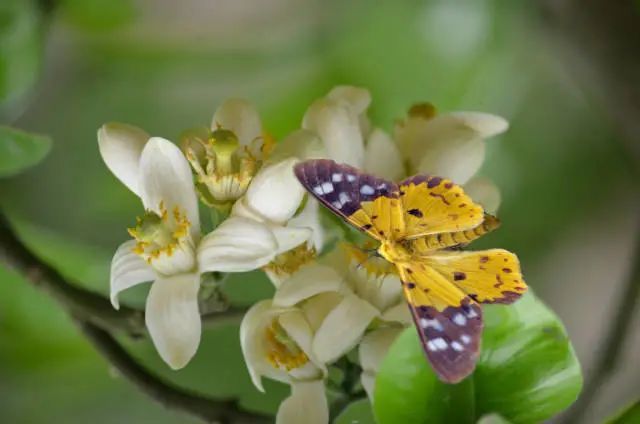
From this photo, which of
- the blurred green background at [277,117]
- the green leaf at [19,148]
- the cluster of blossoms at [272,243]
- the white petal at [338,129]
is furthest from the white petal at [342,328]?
the blurred green background at [277,117]

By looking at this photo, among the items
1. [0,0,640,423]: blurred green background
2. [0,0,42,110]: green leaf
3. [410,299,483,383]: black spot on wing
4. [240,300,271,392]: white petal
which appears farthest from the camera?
[0,0,640,423]: blurred green background

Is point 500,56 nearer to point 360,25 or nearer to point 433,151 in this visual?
point 360,25

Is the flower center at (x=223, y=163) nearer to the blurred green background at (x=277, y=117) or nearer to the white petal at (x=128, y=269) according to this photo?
the white petal at (x=128, y=269)

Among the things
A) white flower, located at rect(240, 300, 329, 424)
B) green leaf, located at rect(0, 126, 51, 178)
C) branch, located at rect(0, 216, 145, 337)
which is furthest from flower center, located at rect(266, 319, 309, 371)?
green leaf, located at rect(0, 126, 51, 178)

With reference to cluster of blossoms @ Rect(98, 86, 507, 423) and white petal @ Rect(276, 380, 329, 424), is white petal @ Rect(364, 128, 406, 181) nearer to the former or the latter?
cluster of blossoms @ Rect(98, 86, 507, 423)

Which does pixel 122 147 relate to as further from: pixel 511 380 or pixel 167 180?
pixel 511 380

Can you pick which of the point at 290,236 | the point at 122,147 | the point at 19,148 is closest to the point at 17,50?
the point at 19,148

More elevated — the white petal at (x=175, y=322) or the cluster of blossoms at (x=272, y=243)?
the cluster of blossoms at (x=272, y=243)
